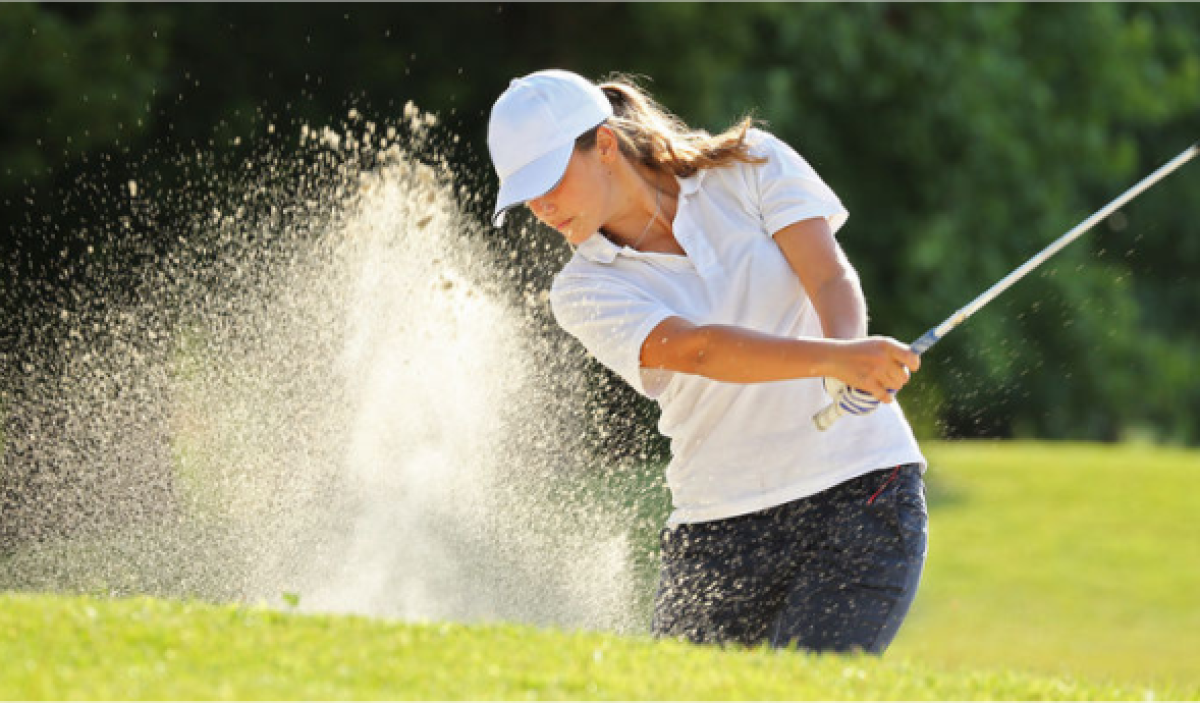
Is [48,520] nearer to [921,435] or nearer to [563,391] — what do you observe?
[563,391]

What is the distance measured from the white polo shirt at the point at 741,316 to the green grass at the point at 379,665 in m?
0.41

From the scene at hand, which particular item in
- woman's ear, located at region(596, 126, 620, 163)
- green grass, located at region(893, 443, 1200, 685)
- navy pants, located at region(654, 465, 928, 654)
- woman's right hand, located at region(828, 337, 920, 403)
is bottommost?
green grass, located at region(893, 443, 1200, 685)

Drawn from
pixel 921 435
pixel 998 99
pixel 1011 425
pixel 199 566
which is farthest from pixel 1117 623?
pixel 1011 425

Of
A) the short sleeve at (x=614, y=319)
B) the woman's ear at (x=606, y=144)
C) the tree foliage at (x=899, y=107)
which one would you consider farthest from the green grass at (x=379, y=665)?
the tree foliage at (x=899, y=107)

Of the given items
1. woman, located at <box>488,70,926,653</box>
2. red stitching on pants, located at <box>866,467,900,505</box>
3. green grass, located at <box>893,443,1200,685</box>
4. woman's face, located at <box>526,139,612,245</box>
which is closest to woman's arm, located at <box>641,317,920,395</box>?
woman, located at <box>488,70,926,653</box>

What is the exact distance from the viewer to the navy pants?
387 centimetres

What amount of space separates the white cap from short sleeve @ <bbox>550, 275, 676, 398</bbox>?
24 centimetres

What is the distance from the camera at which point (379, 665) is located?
11.5ft

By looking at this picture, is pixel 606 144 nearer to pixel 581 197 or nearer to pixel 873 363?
pixel 581 197

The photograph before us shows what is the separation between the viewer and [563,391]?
36.1 feet

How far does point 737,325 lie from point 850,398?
1.02 feet

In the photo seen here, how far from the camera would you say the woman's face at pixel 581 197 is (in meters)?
3.94

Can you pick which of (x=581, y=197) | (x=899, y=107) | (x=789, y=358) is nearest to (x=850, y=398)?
(x=789, y=358)

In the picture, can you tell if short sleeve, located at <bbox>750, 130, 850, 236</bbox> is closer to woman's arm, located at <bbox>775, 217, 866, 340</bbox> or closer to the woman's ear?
woman's arm, located at <bbox>775, 217, 866, 340</bbox>
